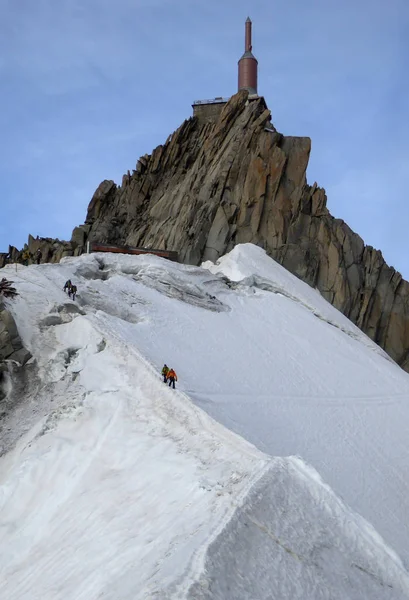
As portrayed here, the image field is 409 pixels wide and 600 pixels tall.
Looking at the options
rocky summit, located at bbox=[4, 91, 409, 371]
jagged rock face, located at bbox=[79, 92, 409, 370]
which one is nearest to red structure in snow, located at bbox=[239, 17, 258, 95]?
rocky summit, located at bbox=[4, 91, 409, 371]

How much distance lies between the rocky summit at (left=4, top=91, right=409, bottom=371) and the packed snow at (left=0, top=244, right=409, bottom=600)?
12.0 metres

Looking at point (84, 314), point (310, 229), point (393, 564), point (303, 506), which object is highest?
point (310, 229)

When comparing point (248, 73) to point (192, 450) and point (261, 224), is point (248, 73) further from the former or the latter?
point (192, 450)

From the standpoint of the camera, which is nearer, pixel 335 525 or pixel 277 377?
pixel 335 525

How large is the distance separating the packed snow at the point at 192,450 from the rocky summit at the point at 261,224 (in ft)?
39.4

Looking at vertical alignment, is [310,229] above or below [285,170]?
below

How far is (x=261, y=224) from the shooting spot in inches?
1673

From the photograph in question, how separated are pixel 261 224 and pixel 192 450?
3153 centimetres

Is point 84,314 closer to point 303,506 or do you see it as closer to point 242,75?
point 303,506

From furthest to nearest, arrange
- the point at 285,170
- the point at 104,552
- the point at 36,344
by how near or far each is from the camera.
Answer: the point at 285,170 < the point at 36,344 < the point at 104,552

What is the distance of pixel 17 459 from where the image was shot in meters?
14.8

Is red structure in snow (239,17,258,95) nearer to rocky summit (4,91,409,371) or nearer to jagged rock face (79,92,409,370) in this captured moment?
rocky summit (4,91,409,371)

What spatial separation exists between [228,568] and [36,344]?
12.5 metres

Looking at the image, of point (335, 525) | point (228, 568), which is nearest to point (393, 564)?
point (335, 525)
